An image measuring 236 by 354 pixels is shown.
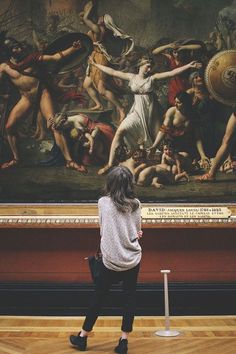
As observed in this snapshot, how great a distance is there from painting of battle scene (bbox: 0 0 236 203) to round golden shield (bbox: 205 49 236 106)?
23 mm

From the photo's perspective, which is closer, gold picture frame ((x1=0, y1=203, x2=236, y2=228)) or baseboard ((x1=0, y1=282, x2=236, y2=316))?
gold picture frame ((x1=0, y1=203, x2=236, y2=228))

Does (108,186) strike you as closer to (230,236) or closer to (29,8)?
(230,236)

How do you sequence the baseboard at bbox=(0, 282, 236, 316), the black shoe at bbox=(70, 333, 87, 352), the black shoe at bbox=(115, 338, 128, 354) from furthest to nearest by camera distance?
the baseboard at bbox=(0, 282, 236, 316) → the black shoe at bbox=(70, 333, 87, 352) → the black shoe at bbox=(115, 338, 128, 354)

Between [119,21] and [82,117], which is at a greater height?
[119,21]

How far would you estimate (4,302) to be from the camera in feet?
31.1

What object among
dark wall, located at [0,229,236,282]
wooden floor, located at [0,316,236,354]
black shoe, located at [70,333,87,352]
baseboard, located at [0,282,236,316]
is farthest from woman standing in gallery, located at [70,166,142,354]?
dark wall, located at [0,229,236,282]

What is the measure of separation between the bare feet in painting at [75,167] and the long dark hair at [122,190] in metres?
2.93

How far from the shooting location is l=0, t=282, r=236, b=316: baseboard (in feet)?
30.9

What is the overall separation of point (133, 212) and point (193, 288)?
3258 mm

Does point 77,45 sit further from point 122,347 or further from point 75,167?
point 122,347

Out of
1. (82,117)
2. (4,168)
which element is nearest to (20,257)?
(4,168)

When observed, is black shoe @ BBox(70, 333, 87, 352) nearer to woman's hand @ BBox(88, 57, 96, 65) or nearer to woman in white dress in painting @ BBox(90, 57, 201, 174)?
woman in white dress in painting @ BBox(90, 57, 201, 174)

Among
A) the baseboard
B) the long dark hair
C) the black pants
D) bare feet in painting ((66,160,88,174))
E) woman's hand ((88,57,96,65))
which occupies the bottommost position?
the baseboard

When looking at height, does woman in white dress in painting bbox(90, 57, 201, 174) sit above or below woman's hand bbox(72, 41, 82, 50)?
below
